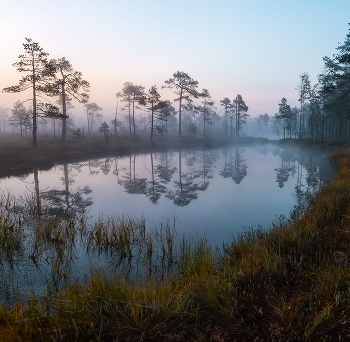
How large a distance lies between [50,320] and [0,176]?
17.8 m

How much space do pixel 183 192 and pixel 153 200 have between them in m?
2.38

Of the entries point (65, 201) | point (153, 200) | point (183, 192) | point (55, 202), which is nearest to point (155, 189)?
point (183, 192)

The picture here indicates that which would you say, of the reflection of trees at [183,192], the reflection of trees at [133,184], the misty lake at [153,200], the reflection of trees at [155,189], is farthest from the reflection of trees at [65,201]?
the reflection of trees at [183,192]

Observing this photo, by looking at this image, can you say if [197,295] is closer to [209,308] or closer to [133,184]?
[209,308]

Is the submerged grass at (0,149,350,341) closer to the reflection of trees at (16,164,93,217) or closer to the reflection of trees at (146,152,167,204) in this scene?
the reflection of trees at (16,164,93,217)

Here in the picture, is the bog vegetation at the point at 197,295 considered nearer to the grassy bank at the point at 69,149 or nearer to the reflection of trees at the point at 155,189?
the reflection of trees at the point at 155,189

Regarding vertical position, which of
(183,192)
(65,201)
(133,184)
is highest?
(133,184)

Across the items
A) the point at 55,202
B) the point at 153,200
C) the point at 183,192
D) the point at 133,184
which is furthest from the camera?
the point at 133,184

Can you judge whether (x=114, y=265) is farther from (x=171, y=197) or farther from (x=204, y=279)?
(x=171, y=197)

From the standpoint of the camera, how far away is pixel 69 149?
31.1m

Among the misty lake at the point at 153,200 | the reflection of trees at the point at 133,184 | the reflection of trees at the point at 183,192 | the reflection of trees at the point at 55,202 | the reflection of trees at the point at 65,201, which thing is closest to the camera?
the misty lake at the point at 153,200

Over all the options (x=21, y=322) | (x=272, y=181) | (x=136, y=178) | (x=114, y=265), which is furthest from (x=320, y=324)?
(x=136, y=178)

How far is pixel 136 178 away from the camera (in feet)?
61.3

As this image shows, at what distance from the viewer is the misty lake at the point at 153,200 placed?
19.4 ft
